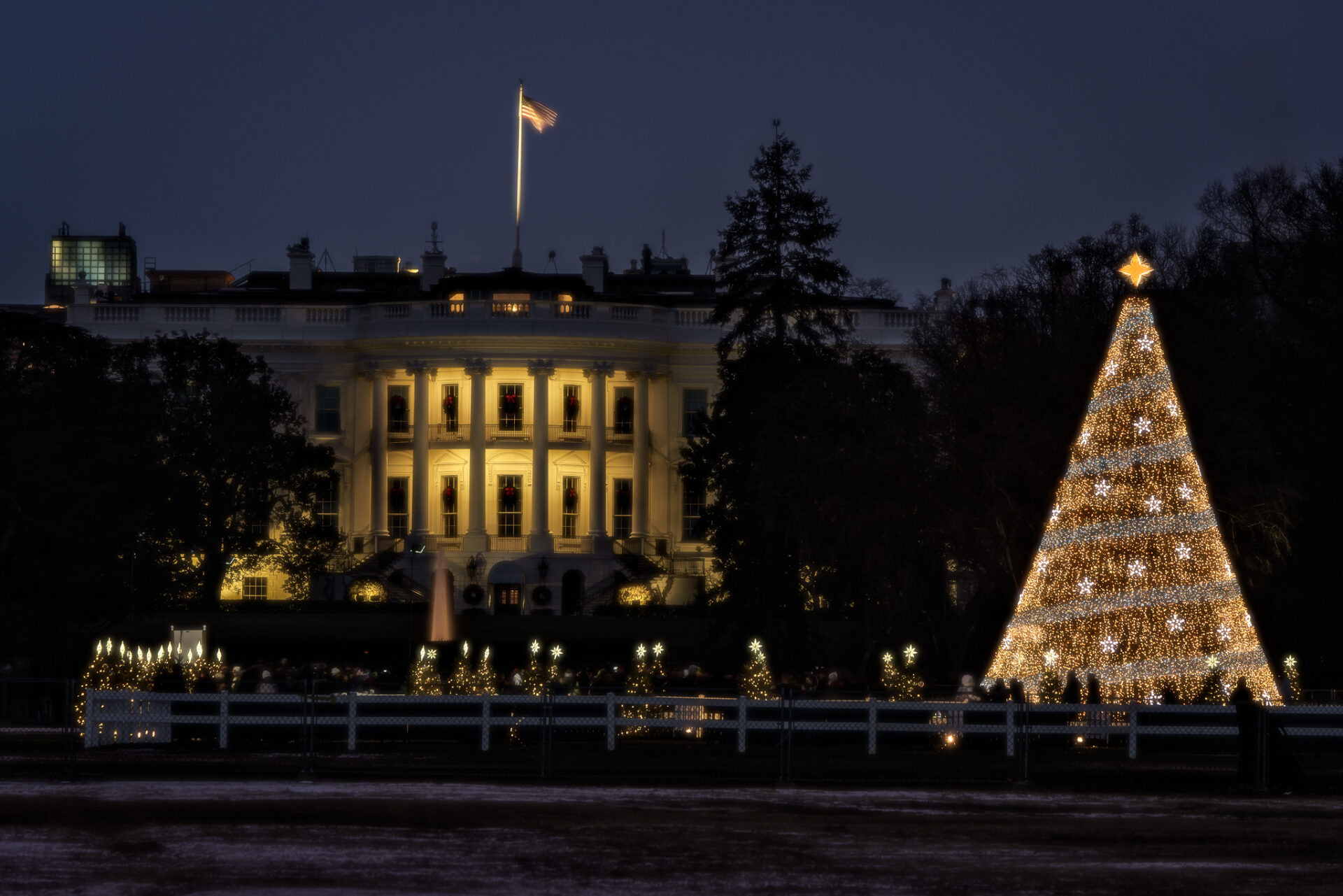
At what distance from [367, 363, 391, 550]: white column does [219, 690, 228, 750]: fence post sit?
59.2 m

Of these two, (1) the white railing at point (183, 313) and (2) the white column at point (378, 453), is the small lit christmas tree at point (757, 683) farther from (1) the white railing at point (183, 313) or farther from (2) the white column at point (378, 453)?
(1) the white railing at point (183, 313)

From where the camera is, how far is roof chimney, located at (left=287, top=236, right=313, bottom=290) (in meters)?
102

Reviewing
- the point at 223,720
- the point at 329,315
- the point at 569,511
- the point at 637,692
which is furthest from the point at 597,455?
the point at 223,720

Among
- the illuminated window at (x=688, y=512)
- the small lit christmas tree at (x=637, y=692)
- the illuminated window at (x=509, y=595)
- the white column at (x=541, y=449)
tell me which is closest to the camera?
the small lit christmas tree at (x=637, y=692)

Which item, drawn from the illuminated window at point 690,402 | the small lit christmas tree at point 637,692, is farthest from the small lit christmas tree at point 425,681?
the illuminated window at point 690,402

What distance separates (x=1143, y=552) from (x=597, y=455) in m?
59.4

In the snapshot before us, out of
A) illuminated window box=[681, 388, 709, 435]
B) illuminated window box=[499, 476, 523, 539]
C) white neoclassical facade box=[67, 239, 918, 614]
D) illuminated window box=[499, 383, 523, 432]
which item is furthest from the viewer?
illuminated window box=[681, 388, 709, 435]

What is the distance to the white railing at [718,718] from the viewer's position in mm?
30891

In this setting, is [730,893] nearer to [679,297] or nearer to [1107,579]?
[1107,579]

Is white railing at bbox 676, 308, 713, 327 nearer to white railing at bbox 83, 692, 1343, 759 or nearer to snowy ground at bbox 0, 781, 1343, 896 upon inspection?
white railing at bbox 83, 692, 1343, 759

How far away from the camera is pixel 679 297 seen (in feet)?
326

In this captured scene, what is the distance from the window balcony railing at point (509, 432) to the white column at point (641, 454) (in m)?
4.58

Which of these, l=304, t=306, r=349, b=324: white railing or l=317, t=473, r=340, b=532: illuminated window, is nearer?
l=317, t=473, r=340, b=532: illuminated window

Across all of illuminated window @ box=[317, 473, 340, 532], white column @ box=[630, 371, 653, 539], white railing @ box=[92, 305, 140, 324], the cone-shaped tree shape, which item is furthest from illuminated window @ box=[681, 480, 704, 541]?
the cone-shaped tree shape
